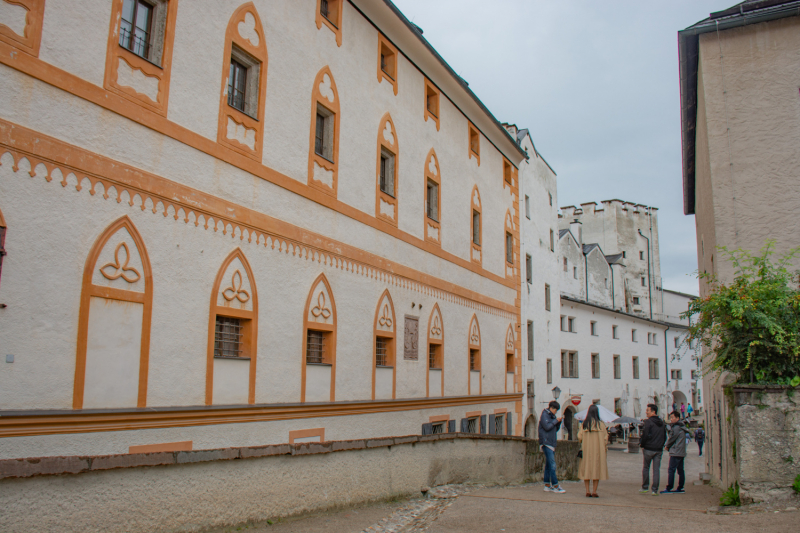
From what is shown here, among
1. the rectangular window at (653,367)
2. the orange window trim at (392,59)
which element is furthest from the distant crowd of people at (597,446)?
the rectangular window at (653,367)

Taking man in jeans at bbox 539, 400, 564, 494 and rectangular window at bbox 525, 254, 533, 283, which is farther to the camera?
rectangular window at bbox 525, 254, 533, 283

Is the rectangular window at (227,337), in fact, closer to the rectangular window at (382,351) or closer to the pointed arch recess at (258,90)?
the pointed arch recess at (258,90)

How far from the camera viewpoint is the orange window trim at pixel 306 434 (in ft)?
38.3

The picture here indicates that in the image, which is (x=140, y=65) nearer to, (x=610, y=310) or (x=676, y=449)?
(x=676, y=449)

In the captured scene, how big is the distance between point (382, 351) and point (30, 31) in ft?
32.5

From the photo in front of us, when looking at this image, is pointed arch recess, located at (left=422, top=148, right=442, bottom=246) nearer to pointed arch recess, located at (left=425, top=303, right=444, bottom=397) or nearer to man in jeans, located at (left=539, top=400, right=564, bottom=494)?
pointed arch recess, located at (left=425, top=303, right=444, bottom=397)

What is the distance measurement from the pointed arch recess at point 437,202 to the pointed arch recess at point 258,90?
23.0ft

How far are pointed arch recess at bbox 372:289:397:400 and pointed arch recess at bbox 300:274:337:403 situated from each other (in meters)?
1.69

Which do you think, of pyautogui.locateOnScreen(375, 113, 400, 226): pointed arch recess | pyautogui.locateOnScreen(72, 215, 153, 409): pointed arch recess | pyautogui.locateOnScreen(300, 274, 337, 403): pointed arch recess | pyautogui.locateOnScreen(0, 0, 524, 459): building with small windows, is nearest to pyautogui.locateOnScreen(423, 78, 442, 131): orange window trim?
pyautogui.locateOnScreen(0, 0, 524, 459): building with small windows

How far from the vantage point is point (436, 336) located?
1798 centimetres

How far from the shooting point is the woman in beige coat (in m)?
11.4

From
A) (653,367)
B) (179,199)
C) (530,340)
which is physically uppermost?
(179,199)

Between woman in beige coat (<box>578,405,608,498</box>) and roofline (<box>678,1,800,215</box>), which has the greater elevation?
roofline (<box>678,1,800,215</box>)

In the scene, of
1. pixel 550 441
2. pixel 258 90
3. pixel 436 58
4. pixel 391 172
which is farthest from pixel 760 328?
pixel 436 58
